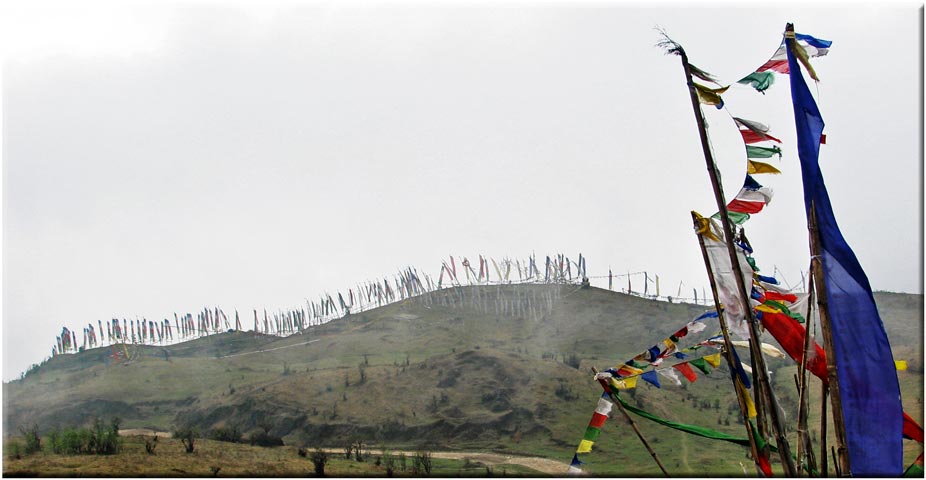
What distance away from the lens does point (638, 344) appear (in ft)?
157

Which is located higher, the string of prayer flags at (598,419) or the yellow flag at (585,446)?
the string of prayer flags at (598,419)

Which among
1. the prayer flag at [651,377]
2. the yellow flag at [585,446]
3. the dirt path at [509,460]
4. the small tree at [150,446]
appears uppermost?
the prayer flag at [651,377]

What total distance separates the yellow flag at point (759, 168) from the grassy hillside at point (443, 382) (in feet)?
68.8

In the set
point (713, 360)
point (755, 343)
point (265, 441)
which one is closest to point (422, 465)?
point (265, 441)

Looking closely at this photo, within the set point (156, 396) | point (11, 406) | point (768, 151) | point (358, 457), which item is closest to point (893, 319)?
point (358, 457)

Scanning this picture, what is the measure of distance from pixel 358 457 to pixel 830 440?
16.3 meters

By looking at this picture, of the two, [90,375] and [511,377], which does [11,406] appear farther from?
[511,377]

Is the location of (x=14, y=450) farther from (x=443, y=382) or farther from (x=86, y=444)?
(x=443, y=382)

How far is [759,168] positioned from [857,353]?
2564 mm

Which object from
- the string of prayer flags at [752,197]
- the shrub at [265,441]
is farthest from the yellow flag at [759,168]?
the shrub at [265,441]

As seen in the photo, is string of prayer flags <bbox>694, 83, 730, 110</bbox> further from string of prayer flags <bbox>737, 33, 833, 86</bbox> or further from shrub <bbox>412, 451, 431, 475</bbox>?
shrub <bbox>412, 451, 431, 475</bbox>

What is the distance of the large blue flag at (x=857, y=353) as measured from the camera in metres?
7.98

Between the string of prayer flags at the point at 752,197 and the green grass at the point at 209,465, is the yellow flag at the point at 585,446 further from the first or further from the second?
the green grass at the point at 209,465

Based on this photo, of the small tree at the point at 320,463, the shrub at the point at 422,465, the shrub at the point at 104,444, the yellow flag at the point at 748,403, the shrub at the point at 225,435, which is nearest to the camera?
the yellow flag at the point at 748,403
